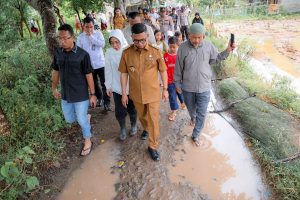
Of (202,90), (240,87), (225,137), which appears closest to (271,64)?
(240,87)

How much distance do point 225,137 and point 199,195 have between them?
1.65 meters

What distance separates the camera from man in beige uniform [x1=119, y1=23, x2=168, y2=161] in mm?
3492

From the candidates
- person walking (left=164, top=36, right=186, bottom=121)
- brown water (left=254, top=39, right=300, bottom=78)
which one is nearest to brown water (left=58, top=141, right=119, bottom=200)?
person walking (left=164, top=36, right=186, bottom=121)

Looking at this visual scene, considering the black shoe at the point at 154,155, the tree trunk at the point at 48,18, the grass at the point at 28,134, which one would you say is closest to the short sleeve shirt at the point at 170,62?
the black shoe at the point at 154,155

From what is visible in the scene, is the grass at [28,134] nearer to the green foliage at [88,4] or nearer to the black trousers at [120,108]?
the black trousers at [120,108]

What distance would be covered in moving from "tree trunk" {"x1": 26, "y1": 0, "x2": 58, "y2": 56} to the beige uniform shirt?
293cm

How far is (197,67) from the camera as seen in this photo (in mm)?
3955

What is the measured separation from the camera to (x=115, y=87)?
404 centimetres

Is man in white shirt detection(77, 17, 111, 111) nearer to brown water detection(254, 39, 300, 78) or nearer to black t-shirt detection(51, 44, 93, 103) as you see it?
black t-shirt detection(51, 44, 93, 103)

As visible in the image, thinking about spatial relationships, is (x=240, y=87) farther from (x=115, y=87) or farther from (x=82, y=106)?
(x=82, y=106)

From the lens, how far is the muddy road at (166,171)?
3537 millimetres

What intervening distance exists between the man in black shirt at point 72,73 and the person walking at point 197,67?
1.32 m

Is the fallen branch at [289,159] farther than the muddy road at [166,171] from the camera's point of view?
Yes

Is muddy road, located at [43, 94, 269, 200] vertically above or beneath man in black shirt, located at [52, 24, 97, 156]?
beneath
